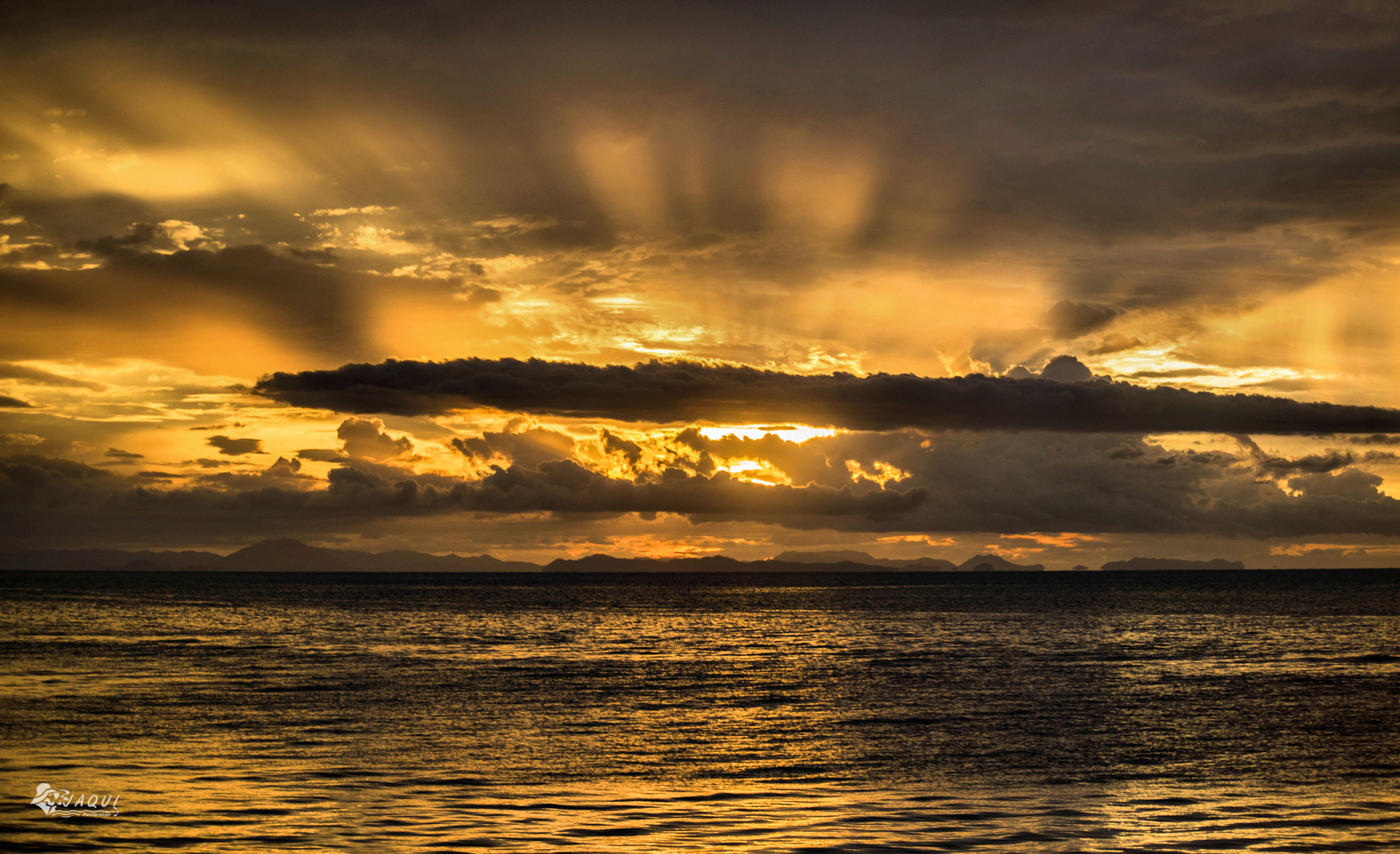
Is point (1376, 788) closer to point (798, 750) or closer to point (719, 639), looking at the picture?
point (798, 750)

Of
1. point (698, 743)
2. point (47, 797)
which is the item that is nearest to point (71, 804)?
point (47, 797)

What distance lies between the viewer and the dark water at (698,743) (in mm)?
23188

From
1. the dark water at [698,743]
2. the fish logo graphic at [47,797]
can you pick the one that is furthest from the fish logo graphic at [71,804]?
the dark water at [698,743]

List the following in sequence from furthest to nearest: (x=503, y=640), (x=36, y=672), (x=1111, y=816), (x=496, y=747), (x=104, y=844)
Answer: (x=503, y=640) < (x=36, y=672) < (x=496, y=747) < (x=1111, y=816) < (x=104, y=844)

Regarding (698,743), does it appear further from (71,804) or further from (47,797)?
(47,797)

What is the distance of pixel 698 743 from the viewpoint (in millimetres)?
36906

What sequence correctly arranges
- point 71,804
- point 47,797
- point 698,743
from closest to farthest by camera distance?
1. point 71,804
2. point 47,797
3. point 698,743

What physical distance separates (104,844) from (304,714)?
2359cm

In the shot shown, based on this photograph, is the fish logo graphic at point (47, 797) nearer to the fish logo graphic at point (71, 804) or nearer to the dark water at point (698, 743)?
the fish logo graphic at point (71, 804)

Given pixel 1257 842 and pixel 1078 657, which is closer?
pixel 1257 842

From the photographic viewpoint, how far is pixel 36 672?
56.2 metres

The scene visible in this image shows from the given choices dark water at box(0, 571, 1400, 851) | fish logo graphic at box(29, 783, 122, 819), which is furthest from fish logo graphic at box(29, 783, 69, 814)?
dark water at box(0, 571, 1400, 851)

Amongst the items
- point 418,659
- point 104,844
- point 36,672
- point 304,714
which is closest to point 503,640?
point 418,659

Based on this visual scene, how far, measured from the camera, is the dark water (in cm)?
2319
